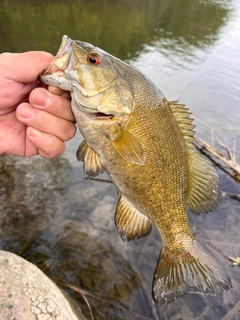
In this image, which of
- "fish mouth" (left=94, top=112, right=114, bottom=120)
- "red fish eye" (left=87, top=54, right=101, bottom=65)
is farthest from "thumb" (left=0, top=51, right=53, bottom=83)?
"fish mouth" (left=94, top=112, right=114, bottom=120)

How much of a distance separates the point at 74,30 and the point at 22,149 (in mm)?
14513

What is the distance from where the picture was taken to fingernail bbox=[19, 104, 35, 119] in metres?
2.22

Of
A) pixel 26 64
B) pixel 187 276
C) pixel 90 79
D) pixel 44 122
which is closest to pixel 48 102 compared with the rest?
pixel 44 122

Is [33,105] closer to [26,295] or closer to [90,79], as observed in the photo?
[90,79]

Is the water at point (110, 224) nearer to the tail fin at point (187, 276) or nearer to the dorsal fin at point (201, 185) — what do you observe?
the tail fin at point (187, 276)

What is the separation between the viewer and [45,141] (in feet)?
7.81

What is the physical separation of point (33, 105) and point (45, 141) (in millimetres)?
309

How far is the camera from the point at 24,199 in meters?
5.04

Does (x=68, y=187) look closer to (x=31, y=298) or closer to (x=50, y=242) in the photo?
(x=50, y=242)

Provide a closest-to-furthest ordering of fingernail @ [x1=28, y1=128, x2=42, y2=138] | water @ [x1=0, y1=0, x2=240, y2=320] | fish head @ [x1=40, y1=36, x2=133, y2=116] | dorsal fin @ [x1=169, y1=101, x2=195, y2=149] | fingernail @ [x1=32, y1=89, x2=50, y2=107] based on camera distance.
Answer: fish head @ [x1=40, y1=36, x2=133, y2=116]
dorsal fin @ [x1=169, y1=101, x2=195, y2=149]
fingernail @ [x1=32, y1=89, x2=50, y2=107]
fingernail @ [x1=28, y1=128, x2=42, y2=138]
water @ [x1=0, y1=0, x2=240, y2=320]

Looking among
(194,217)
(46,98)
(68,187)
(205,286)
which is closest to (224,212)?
(194,217)

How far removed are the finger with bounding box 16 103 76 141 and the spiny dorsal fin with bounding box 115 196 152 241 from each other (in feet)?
2.26

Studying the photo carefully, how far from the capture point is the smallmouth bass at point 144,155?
73.5 inches

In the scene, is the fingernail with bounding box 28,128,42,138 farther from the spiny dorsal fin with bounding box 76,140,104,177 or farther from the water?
the water
